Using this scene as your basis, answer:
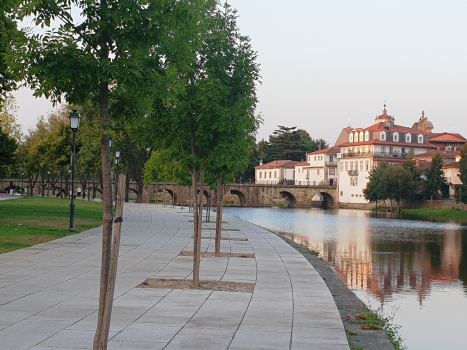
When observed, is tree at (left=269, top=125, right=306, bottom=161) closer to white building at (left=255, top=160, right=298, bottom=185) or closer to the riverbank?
white building at (left=255, top=160, right=298, bottom=185)

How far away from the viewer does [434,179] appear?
77.6m

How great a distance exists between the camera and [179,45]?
7855 millimetres

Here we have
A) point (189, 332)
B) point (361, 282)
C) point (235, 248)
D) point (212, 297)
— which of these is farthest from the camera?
point (235, 248)

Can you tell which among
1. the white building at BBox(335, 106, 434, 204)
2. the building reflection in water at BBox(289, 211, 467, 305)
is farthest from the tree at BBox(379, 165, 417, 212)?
the building reflection in water at BBox(289, 211, 467, 305)

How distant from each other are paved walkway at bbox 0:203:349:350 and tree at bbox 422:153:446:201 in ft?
217

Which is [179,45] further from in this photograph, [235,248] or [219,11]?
[235,248]

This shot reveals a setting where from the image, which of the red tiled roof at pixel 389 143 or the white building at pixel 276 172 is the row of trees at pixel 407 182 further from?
the white building at pixel 276 172

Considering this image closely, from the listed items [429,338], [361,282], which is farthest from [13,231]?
[429,338]

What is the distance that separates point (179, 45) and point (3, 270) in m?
7.00

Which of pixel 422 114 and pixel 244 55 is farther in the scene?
pixel 422 114

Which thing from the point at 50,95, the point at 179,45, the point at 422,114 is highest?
the point at 422,114

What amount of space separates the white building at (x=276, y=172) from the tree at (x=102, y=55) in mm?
105985

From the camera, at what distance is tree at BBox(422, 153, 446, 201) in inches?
3066

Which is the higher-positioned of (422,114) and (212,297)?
A: (422,114)
